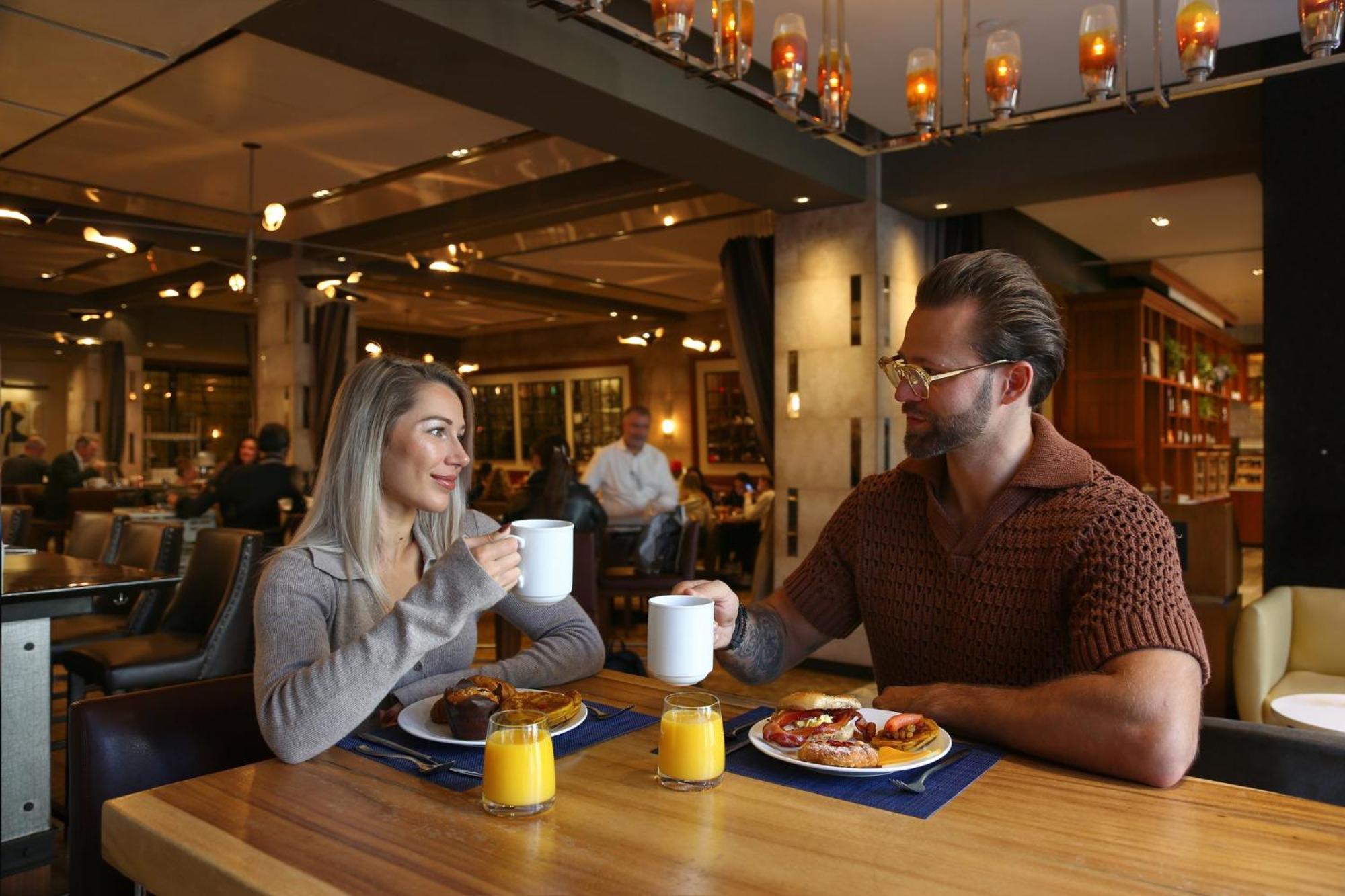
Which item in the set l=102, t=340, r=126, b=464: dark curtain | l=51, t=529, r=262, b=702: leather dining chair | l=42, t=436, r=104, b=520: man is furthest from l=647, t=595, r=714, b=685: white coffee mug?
l=102, t=340, r=126, b=464: dark curtain

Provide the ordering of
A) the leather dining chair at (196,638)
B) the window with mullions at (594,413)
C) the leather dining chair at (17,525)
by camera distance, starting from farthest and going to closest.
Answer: the window with mullions at (594,413) < the leather dining chair at (17,525) < the leather dining chair at (196,638)

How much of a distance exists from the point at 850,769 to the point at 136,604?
371cm

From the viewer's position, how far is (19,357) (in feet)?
43.2

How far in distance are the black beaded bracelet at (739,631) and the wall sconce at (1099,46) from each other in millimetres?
2020

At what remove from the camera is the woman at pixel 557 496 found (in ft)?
18.6

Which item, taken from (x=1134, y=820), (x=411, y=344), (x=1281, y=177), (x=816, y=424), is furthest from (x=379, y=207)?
(x=411, y=344)

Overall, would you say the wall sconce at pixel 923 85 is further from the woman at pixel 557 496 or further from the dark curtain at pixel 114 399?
the dark curtain at pixel 114 399

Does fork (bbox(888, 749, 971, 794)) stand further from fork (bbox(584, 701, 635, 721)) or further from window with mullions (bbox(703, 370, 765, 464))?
window with mullions (bbox(703, 370, 765, 464))

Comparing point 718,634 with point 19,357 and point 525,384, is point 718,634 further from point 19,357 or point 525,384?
point 19,357

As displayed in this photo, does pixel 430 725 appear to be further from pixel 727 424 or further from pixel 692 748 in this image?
pixel 727 424

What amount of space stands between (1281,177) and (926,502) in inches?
142

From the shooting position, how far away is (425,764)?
4.37ft

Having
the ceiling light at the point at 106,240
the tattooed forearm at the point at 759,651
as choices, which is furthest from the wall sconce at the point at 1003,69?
the ceiling light at the point at 106,240

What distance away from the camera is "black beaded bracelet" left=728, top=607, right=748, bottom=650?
1744 millimetres
